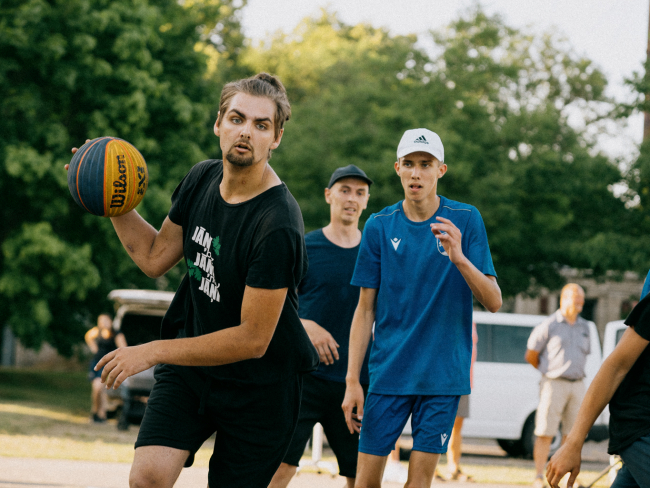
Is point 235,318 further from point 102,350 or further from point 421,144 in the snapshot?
point 102,350

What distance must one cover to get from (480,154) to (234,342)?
20.0 meters

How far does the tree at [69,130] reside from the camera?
59.4ft

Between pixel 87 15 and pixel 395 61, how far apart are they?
34.1 ft

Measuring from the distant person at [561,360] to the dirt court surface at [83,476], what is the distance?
3.53 ft

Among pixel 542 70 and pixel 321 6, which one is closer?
pixel 542 70

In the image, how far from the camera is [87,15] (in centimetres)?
1856

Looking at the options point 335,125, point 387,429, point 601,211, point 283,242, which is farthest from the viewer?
point 335,125

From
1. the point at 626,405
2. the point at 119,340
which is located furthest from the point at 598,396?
the point at 119,340

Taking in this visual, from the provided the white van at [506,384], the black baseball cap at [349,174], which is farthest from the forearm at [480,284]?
the white van at [506,384]

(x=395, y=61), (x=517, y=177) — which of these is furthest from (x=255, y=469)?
(x=395, y=61)

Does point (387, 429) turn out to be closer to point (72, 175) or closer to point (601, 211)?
point (72, 175)

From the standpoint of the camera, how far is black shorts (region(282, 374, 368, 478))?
231 inches

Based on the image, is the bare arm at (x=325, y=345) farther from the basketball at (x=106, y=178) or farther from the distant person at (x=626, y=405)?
the distant person at (x=626, y=405)

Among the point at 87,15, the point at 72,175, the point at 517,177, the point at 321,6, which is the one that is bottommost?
the point at 72,175
